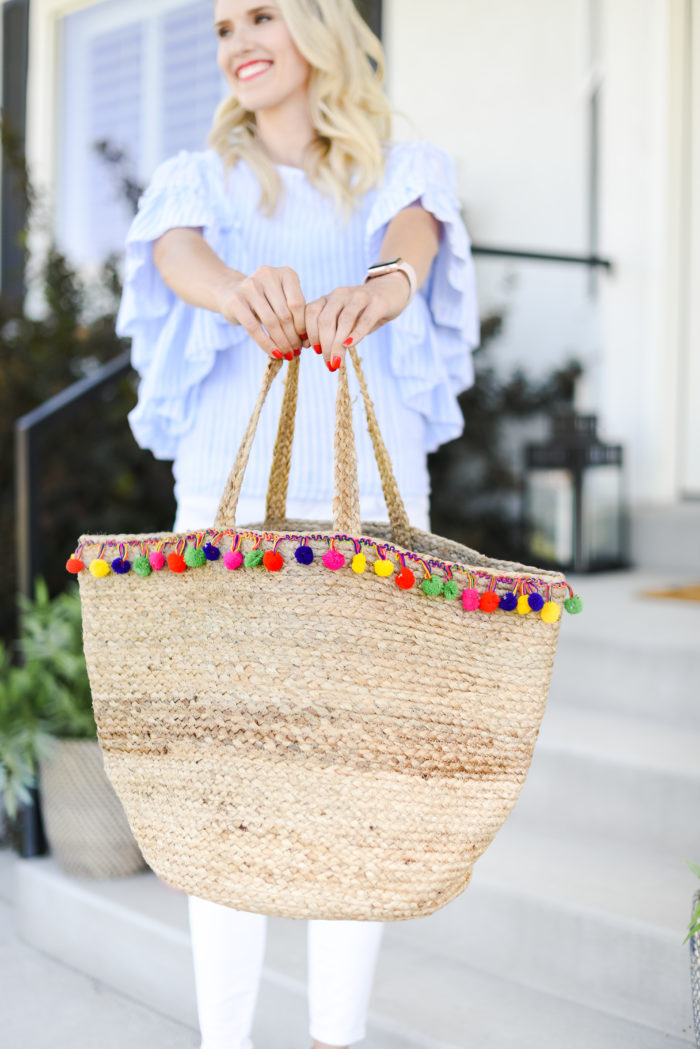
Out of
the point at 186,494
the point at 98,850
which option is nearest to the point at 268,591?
the point at 186,494

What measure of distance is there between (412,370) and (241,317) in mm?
379

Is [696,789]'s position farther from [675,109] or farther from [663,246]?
[675,109]

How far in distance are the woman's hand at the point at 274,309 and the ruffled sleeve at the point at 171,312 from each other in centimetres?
30

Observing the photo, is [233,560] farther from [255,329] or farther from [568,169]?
[568,169]

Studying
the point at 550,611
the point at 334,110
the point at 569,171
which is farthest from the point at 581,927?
the point at 569,171

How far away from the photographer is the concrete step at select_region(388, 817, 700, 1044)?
62.9 inches

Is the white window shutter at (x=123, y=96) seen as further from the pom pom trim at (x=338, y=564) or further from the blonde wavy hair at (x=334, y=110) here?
the pom pom trim at (x=338, y=564)

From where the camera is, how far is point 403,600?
98 centimetres

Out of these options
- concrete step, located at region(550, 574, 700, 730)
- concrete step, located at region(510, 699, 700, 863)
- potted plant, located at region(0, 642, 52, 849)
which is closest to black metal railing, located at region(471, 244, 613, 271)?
concrete step, located at region(550, 574, 700, 730)

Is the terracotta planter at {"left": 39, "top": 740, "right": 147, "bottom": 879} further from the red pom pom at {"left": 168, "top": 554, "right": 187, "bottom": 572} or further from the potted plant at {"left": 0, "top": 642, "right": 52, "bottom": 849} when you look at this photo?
the red pom pom at {"left": 168, "top": 554, "right": 187, "bottom": 572}

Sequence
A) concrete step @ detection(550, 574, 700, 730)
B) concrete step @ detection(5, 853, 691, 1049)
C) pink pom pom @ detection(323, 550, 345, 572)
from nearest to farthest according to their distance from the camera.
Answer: pink pom pom @ detection(323, 550, 345, 572), concrete step @ detection(5, 853, 691, 1049), concrete step @ detection(550, 574, 700, 730)

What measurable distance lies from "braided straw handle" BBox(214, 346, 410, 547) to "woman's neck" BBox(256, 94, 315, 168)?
0.44m

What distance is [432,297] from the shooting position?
1.46 meters

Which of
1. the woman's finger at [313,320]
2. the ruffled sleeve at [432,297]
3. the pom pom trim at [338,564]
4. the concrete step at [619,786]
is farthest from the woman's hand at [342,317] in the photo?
the concrete step at [619,786]
